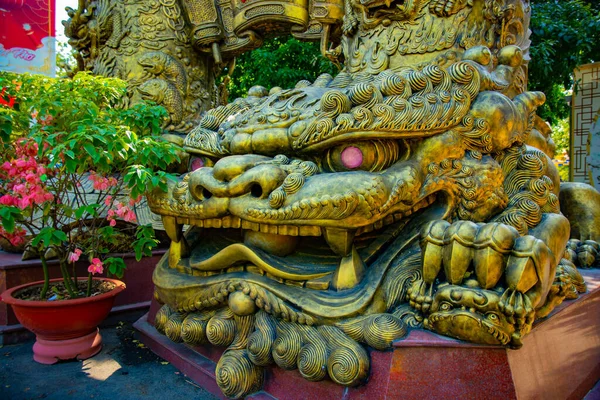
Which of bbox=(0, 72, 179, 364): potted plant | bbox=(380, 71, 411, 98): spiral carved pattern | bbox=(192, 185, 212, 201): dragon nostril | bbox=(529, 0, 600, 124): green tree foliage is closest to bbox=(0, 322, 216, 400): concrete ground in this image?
bbox=(0, 72, 179, 364): potted plant

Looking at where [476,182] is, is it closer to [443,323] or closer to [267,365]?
[443,323]

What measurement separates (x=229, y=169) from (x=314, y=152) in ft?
1.50

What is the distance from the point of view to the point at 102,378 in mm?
2654

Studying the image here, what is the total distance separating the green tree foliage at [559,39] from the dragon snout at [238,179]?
5961mm

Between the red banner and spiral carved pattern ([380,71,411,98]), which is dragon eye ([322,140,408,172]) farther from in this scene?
the red banner

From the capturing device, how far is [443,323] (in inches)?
73.5

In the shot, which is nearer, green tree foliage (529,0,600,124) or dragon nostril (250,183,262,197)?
dragon nostril (250,183,262,197)

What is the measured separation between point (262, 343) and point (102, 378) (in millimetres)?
1162

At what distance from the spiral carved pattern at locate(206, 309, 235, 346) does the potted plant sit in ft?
2.67

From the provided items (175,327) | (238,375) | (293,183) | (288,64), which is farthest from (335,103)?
(288,64)

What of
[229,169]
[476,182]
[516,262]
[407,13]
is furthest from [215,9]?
[516,262]

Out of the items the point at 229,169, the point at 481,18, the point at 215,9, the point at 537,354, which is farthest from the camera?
the point at 215,9

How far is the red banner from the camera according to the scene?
260 inches

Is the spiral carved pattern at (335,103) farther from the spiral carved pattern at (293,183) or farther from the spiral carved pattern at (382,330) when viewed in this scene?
the spiral carved pattern at (382,330)
